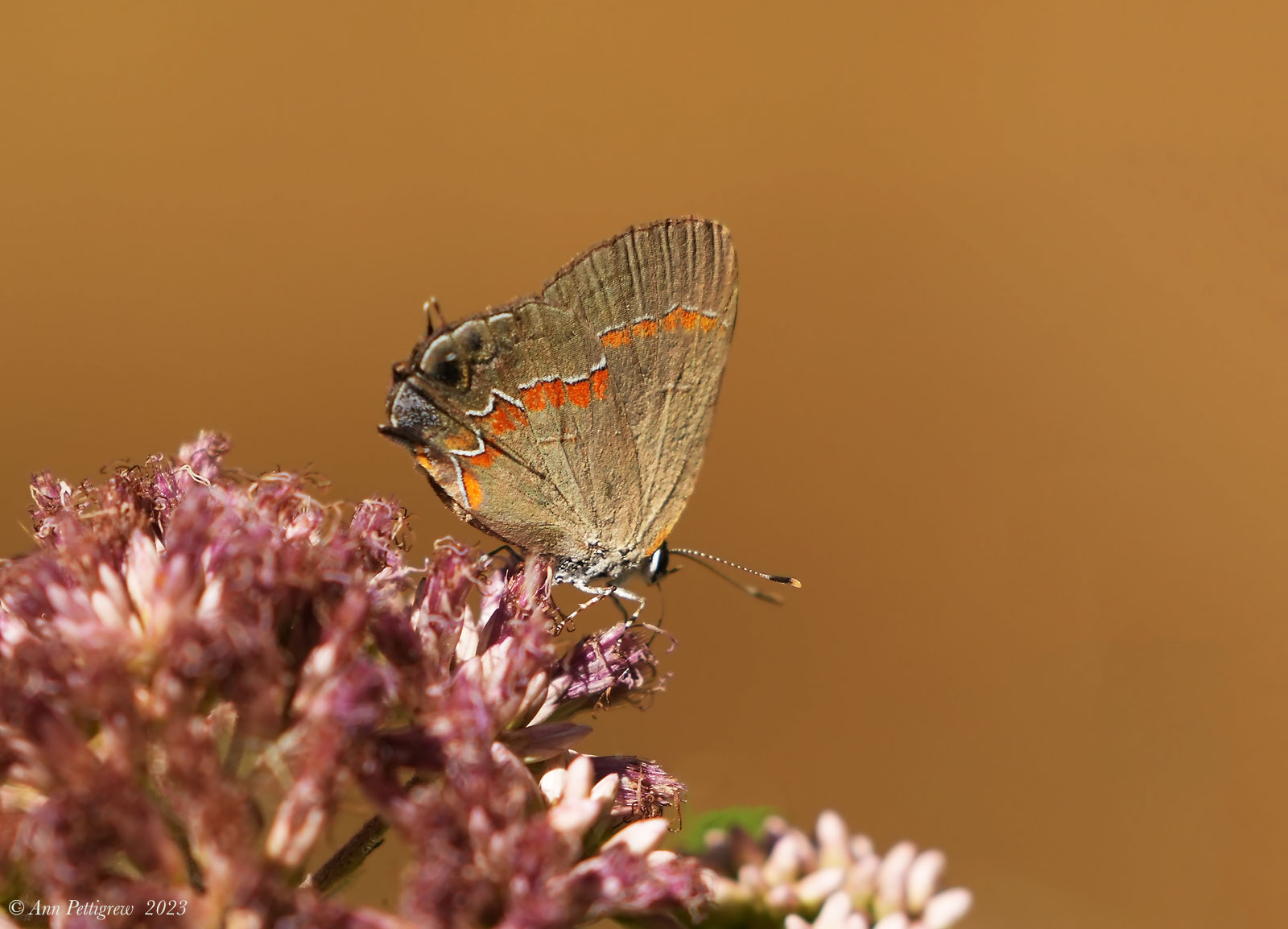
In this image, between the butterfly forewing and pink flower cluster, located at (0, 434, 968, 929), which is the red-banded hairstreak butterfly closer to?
the butterfly forewing

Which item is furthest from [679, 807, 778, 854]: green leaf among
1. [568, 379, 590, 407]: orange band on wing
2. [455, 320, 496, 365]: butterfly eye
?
[455, 320, 496, 365]: butterfly eye

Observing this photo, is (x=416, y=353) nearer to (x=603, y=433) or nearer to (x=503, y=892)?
(x=603, y=433)

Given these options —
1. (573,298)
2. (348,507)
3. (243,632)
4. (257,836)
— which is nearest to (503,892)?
(257,836)

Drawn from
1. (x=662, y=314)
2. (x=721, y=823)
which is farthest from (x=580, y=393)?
(x=721, y=823)

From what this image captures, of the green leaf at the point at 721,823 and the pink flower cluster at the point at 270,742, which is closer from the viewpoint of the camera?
the pink flower cluster at the point at 270,742

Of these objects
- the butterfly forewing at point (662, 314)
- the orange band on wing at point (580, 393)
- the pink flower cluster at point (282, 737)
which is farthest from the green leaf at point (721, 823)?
the orange band on wing at point (580, 393)
